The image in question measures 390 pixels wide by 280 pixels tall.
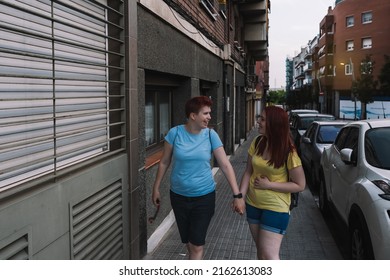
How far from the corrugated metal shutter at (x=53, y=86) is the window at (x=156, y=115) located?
2096mm

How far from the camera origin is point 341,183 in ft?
17.9

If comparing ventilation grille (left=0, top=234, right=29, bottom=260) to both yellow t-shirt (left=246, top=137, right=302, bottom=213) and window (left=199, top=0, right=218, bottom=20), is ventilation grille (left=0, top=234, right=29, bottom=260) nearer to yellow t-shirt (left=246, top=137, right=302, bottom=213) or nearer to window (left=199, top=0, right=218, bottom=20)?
yellow t-shirt (left=246, top=137, right=302, bottom=213)

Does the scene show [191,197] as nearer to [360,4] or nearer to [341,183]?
[341,183]

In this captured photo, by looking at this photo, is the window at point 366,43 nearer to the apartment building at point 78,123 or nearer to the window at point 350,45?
the window at point 350,45

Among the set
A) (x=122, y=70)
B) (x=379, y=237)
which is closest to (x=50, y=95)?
(x=122, y=70)

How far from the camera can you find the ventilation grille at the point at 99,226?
335 cm

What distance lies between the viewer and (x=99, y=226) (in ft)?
12.4

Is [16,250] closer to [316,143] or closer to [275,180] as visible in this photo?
Result: [275,180]

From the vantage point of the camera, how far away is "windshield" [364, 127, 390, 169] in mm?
4781

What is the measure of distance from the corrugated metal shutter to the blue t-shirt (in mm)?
681

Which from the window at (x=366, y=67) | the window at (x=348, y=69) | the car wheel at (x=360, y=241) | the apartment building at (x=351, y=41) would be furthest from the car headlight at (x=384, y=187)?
the window at (x=348, y=69)

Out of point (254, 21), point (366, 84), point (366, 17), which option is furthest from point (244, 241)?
point (366, 17)

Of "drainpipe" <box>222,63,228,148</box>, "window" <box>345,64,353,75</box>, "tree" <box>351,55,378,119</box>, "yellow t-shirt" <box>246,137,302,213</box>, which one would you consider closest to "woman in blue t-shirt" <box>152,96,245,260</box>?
"yellow t-shirt" <box>246,137,302,213</box>

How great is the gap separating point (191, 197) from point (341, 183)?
99.9 inches
